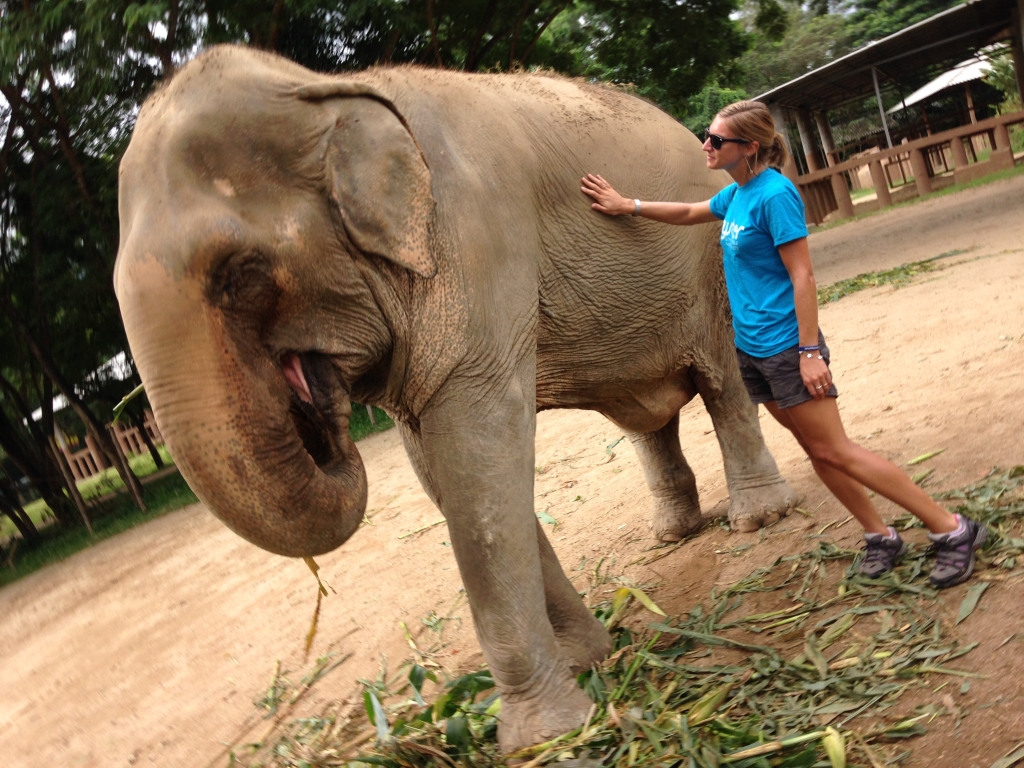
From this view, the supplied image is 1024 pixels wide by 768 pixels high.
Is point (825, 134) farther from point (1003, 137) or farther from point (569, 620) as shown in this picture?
point (569, 620)

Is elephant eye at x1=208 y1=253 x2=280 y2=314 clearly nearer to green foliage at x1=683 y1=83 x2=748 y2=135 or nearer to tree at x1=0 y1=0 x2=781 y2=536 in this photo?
tree at x1=0 y1=0 x2=781 y2=536

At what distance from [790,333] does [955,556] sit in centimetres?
79

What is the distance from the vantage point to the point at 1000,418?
12.3 feet

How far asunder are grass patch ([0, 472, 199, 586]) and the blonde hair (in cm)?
853

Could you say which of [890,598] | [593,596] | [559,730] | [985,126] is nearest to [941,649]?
[890,598]

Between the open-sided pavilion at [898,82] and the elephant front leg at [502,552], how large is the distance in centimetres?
1431

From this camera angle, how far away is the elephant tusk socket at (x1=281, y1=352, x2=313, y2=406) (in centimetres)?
233

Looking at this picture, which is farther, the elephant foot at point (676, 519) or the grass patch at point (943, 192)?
the grass patch at point (943, 192)

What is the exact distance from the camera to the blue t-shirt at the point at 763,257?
2.59 meters

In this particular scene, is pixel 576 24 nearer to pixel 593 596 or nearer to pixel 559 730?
pixel 593 596

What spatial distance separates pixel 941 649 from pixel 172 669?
3714 millimetres

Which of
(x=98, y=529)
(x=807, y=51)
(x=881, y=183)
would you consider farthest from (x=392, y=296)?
(x=807, y=51)

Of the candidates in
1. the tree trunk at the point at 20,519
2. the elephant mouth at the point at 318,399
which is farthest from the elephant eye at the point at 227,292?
the tree trunk at the point at 20,519

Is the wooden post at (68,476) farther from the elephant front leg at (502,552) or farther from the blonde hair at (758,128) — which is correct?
the blonde hair at (758,128)
